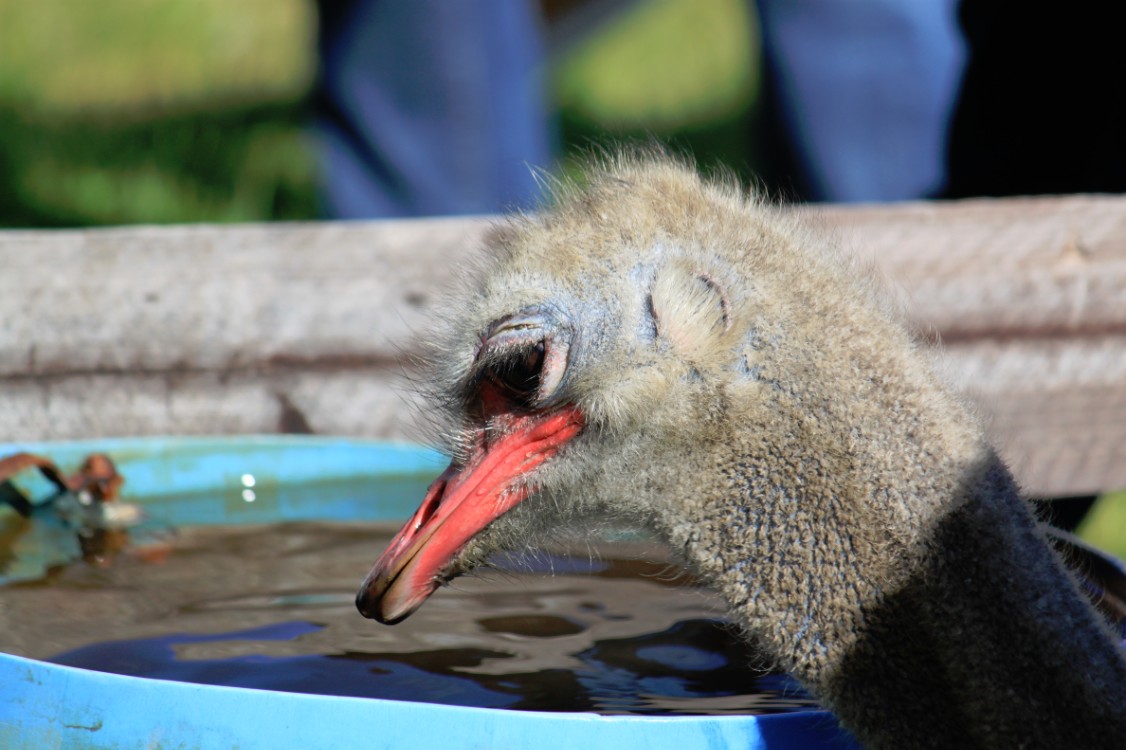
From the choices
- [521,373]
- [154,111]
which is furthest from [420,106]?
[154,111]

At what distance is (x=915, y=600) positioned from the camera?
5.29 feet

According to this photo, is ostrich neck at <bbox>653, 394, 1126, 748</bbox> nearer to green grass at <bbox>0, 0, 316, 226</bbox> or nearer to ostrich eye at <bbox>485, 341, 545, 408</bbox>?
ostrich eye at <bbox>485, 341, 545, 408</bbox>

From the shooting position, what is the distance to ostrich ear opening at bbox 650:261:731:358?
1.72 metres

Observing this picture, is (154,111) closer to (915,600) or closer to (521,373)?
(521,373)

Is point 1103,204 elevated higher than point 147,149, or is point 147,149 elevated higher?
point 147,149

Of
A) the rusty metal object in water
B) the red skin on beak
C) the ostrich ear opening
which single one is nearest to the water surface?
the rusty metal object in water

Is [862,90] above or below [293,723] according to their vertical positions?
above

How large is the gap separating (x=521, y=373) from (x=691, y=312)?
205 mm

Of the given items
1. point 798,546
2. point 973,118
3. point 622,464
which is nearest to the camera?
point 798,546

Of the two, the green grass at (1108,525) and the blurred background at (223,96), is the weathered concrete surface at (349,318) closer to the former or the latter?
the green grass at (1108,525)

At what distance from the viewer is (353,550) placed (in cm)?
256

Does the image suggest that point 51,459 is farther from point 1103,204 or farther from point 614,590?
point 1103,204

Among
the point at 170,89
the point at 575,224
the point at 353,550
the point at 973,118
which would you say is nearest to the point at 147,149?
the point at 170,89

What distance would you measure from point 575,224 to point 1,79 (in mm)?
6115
